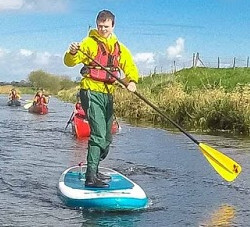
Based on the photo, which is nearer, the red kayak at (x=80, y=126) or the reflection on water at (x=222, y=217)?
the reflection on water at (x=222, y=217)

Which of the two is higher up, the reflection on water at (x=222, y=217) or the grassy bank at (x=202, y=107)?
the grassy bank at (x=202, y=107)

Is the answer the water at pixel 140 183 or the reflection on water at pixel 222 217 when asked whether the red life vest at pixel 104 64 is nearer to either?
the water at pixel 140 183

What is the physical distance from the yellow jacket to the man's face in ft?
0.19

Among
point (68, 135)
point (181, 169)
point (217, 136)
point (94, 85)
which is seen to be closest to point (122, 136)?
point (68, 135)

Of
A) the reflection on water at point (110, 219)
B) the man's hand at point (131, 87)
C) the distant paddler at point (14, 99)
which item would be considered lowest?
the reflection on water at point (110, 219)

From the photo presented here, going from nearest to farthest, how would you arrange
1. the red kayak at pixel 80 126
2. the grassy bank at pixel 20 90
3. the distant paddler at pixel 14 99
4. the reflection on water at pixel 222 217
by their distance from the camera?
the reflection on water at pixel 222 217 → the red kayak at pixel 80 126 → the distant paddler at pixel 14 99 → the grassy bank at pixel 20 90

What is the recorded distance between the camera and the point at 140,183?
8867mm

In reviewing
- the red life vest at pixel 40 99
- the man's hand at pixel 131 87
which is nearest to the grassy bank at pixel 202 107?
the red life vest at pixel 40 99

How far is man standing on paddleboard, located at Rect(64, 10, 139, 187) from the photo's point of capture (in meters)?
7.10

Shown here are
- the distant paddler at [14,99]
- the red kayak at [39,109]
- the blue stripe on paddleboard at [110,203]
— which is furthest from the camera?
the distant paddler at [14,99]

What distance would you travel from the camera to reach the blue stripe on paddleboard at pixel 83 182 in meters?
7.10

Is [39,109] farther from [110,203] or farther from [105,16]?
[110,203]

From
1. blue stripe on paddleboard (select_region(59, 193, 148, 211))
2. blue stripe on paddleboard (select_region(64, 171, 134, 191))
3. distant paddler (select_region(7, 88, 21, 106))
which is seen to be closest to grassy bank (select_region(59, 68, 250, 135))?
blue stripe on paddleboard (select_region(64, 171, 134, 191))

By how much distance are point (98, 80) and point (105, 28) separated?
647 mm
